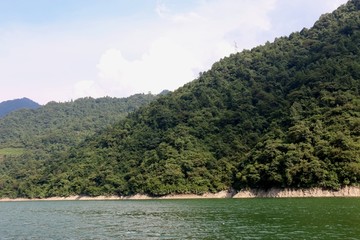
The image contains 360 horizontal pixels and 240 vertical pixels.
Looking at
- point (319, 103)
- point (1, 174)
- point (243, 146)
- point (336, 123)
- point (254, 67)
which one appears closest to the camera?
point (336, 123)

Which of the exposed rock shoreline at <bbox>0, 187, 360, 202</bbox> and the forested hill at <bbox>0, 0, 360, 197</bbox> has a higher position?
the forested hill at <bbox>0, 0, 360, 197</bbox>

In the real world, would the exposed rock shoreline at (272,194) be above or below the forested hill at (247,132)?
below

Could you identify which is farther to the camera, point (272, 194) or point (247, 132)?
point (247, 132)

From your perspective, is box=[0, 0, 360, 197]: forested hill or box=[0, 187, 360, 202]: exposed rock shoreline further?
box=[0, 0, 360, 197]: forested hill

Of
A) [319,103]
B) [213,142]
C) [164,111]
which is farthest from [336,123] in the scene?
[164,111]

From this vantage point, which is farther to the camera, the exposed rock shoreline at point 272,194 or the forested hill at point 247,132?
the forested hill at point 247,132

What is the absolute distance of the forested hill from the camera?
91750 mm

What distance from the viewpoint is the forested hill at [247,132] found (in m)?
91.8

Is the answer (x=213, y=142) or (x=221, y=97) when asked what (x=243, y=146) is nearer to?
(x=213, y=142)

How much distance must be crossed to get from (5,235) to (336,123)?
75.7 meters

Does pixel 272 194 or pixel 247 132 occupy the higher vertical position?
pixel 247 132

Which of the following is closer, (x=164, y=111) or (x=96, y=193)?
(x=96, y=193)

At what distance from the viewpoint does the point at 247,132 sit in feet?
414

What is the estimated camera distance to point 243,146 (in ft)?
395
